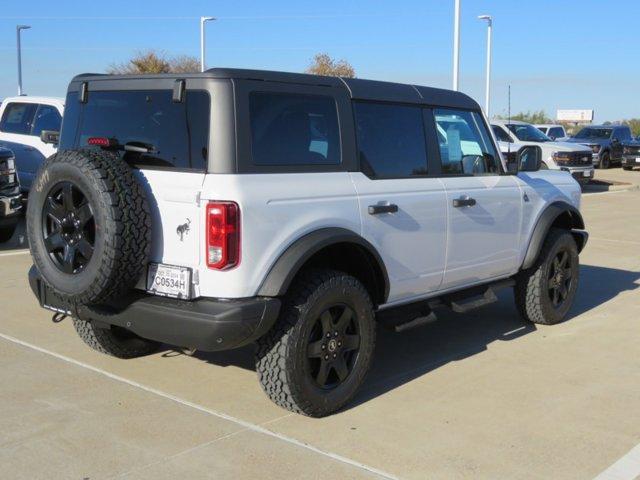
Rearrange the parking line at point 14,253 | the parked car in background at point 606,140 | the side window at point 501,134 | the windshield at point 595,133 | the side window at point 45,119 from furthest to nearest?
the windshield at point 595,133
the parked car in background at point 606,140
the side window at point 501,134
the side window at point 45,119
the parking line at point 14,253

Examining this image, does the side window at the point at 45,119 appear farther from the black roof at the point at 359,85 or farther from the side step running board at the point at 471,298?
the side step running board at the point at 471,298

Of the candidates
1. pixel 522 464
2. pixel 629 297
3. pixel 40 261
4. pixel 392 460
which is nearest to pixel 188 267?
pixel 40 261

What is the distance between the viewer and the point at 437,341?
632 centimetres

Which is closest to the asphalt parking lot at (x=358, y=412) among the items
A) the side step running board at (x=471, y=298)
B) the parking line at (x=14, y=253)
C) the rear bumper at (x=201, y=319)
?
the side step running board at (x=471, y=298)

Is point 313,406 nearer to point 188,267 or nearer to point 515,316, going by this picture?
point 188,267

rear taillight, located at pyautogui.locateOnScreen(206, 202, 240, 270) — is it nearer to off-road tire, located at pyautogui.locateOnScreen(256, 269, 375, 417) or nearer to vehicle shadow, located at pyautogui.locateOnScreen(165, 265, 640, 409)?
off-road tire, located at pyautogui.locateOnScreen(256, 269, 375, 417)

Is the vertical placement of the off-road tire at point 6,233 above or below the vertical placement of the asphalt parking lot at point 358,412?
above

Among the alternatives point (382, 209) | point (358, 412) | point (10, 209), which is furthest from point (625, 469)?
point (10, 209)

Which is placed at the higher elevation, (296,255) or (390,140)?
(390,140)

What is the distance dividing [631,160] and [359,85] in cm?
2887

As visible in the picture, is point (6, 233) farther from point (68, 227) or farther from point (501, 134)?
point (501, 134)

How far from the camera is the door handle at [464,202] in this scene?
18.0 ft

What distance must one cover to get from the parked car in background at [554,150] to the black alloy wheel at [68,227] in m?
17.5

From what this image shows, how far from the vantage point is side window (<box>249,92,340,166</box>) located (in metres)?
4.30
